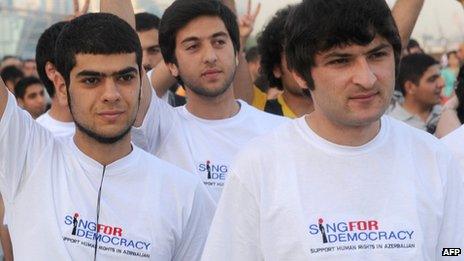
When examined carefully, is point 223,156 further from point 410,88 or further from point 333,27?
point 410,88

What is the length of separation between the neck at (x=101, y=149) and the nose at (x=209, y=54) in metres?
1.05

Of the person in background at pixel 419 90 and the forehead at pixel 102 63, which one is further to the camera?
the person in background at pixel 419 90

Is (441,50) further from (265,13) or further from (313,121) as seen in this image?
(313,121)

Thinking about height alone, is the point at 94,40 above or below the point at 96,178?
above

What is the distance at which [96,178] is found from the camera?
3922mm

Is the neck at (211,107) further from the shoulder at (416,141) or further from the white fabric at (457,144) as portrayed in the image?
the shoulder at (416,141)

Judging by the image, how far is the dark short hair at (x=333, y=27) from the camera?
3.21 m

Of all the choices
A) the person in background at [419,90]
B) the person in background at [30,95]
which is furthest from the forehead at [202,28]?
the person in background at [30,95]

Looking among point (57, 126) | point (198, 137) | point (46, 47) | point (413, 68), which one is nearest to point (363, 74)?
point (198, 137)

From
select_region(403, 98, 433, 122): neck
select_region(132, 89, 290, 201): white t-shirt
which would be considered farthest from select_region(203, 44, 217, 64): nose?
select_region(403, 98, 433, 122): neck

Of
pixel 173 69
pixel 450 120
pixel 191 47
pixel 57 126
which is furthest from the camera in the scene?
Answer: pixel 450 120

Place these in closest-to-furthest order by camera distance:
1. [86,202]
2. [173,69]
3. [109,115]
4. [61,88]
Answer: [86,202]
[109,115]
[61,88]
[173,69]

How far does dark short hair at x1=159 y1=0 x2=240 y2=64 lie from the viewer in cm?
516

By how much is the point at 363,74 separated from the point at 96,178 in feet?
4.19
